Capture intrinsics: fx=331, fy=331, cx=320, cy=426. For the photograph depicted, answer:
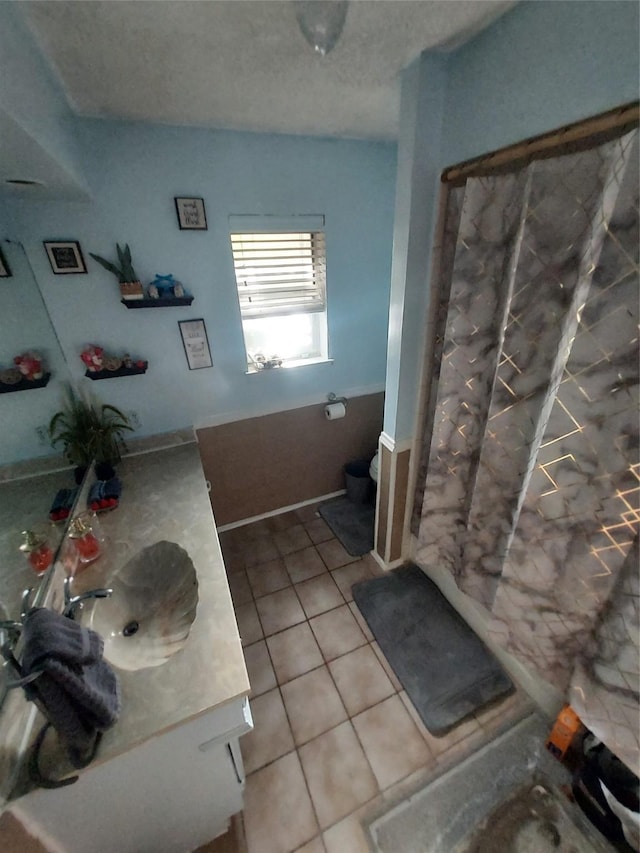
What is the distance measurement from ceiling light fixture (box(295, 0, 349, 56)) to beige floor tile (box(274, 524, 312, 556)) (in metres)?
2.23

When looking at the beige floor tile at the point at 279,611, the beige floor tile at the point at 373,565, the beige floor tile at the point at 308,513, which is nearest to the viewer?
the beige floor tile at the point at 279,611

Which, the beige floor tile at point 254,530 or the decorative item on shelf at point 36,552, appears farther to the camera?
the beige floor tile at point 254,530

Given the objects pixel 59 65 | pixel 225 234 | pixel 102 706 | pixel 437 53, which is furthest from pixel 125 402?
pixel 437 53

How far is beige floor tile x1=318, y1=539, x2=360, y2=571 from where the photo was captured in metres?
2.08

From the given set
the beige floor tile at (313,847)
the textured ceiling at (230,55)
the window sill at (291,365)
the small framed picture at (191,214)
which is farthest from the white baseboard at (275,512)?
the textured ceiling at (230,55)

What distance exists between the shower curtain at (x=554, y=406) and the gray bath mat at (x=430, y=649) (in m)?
0.32

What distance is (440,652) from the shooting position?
5.27ft

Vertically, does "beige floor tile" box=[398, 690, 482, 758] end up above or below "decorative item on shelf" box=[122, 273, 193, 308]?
below

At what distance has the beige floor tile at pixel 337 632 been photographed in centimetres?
164

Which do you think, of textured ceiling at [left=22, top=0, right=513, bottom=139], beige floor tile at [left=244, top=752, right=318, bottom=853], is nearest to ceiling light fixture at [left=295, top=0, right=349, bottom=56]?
textured ceiling at [left=22, top=0, right=513, bottom=139]

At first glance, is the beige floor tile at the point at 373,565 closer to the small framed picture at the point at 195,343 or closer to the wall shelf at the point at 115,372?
the small framed picture at the point at 195,343

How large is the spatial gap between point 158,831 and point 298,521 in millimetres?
1545

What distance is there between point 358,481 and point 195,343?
144 centimetres

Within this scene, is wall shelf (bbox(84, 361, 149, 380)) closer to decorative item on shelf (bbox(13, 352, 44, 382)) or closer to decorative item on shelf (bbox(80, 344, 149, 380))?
decorative item on shelf (bbox(80, 344, 149, 380))
